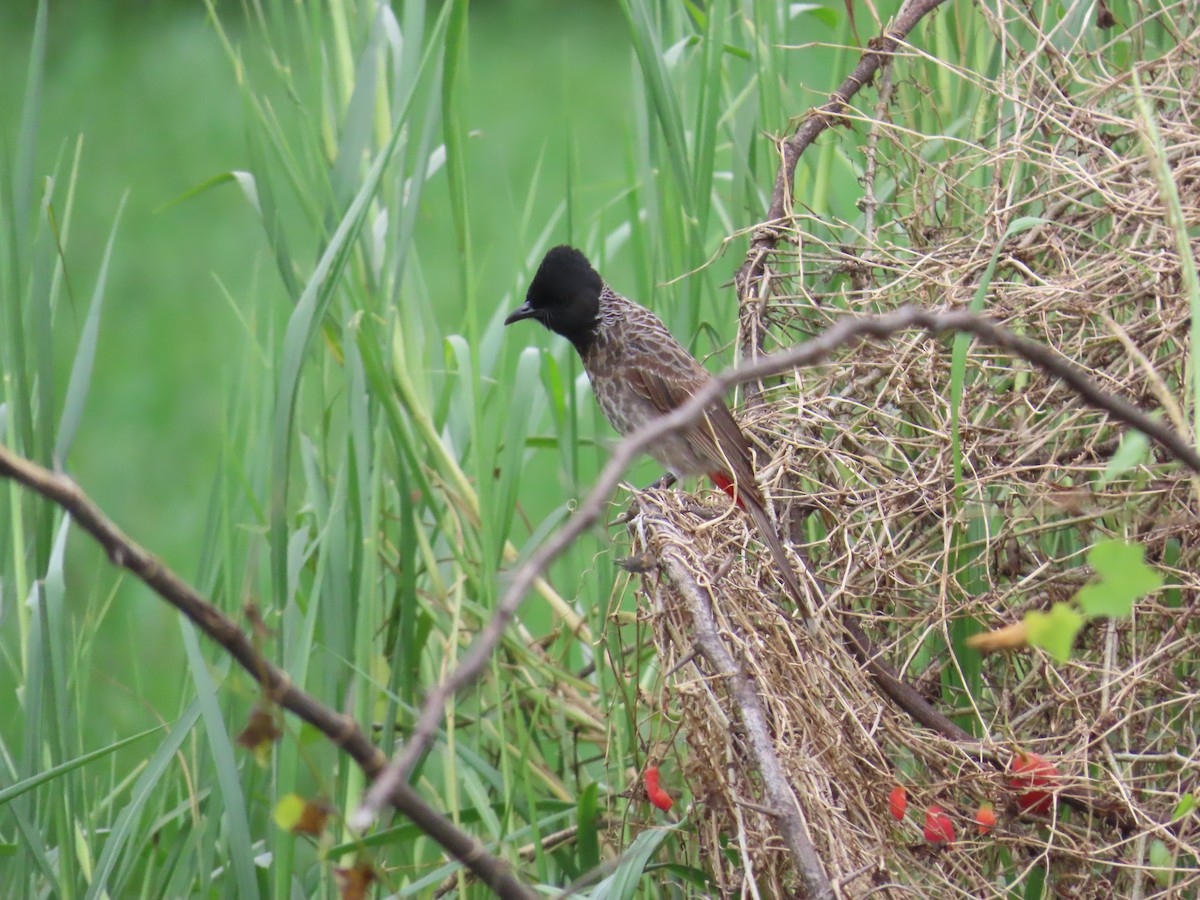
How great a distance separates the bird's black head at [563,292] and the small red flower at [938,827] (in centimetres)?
183

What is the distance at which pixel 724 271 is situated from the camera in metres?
5.42

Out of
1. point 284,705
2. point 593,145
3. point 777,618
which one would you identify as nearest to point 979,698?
point 777,618

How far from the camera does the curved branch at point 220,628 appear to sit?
30.1 inches

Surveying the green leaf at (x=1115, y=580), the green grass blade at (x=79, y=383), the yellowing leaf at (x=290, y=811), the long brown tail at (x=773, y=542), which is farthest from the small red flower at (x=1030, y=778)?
the green grass blade at (x=79, y=383)

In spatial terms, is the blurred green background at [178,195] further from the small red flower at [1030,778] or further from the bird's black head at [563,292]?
the small red flower at [1030,778]

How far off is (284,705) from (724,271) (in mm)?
4727

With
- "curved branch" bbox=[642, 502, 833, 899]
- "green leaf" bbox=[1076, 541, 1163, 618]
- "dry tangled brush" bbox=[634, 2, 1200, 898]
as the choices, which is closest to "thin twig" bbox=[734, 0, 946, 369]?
"dry tangled brush" bbox=[634, 2, 1200, 898]

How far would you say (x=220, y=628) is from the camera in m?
0.79

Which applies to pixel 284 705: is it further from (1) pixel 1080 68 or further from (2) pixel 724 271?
(2) pixel 724 271

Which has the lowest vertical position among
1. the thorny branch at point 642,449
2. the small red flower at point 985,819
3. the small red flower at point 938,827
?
the small red flower at point 985,819

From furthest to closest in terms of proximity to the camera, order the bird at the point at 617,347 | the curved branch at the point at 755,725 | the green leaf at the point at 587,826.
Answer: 1. the bird at the point at 617,347
2. the green leaf at the point at 587,826
3. the curved branch at the point at 755,725

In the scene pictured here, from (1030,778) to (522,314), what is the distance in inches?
72.4

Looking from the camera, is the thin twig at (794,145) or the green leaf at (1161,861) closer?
the green leaf at (1161,861)

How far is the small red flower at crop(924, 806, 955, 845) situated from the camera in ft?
5.04
